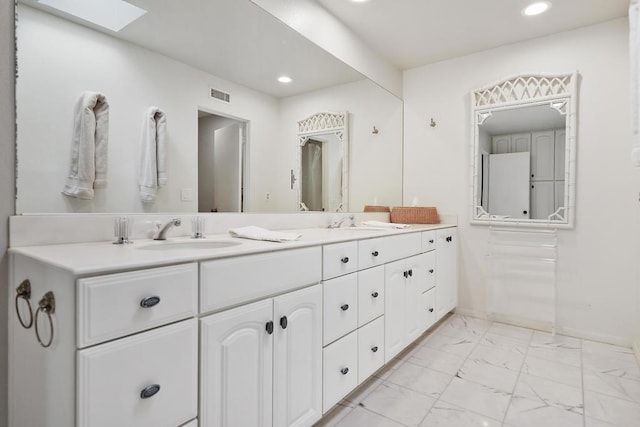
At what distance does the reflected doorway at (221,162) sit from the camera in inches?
65.2

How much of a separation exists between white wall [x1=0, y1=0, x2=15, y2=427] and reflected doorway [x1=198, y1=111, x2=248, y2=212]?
684 mm

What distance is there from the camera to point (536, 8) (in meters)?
2.25

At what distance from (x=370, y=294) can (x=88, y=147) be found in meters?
1.39

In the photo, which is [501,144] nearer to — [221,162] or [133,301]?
[221,162]

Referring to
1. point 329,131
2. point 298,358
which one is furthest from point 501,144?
point 298,358

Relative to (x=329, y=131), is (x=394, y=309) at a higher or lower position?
lower

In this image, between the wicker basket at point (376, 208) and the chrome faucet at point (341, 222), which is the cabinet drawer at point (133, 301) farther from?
the wicker basket at point (376, 208)

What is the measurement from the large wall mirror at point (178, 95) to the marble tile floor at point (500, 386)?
46.6 inches

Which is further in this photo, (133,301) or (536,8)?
(536,8)

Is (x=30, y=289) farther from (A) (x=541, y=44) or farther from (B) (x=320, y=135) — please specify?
(A) (x=541, y=44)

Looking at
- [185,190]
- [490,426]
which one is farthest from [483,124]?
[185,190]

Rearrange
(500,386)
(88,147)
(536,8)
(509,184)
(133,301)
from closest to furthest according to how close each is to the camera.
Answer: (133,301), (88,147), (500,386), (536,8), (509,184)

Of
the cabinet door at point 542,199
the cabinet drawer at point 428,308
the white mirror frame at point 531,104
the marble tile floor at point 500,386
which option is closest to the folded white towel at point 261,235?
the marble tile floor at point 500,386

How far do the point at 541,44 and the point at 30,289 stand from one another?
3411 mm
